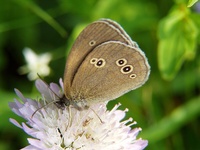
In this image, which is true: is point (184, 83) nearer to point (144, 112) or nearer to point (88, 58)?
point (144, 112)

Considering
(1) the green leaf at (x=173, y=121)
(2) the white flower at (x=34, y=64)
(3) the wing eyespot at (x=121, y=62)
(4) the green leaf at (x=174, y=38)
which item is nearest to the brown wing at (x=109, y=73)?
(3) the wing eyespot at (x=121, y=62)

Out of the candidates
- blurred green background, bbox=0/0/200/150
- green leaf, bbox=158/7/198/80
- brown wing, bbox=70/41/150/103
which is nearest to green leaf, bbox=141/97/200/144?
blurred green background, bbox=0/0/200/150

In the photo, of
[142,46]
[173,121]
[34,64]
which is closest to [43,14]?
[34,64]

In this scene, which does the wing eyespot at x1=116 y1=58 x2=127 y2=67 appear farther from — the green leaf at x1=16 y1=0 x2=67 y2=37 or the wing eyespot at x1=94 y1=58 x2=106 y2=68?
the green leaf at x1=16 y1=0 x2=67 y2=37

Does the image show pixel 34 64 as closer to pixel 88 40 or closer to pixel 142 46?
pixel 142 46

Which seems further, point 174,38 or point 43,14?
point 43,14

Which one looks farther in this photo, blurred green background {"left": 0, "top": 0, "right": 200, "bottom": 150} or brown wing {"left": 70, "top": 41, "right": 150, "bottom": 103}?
blurred green background {"left": 0, "top": 0, "right": 200, "bottom": 150}
